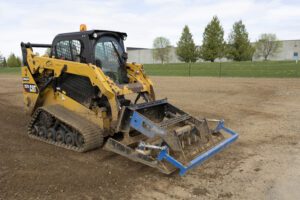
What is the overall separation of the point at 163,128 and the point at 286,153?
2.67 meters

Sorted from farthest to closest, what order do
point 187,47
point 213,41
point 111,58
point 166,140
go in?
point 187,47 < point 213,41 < point 111,58 < point 166,140

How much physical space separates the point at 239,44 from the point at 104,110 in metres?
45.9

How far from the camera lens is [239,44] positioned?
49.2 metres

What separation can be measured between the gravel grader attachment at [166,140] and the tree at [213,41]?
43490mm

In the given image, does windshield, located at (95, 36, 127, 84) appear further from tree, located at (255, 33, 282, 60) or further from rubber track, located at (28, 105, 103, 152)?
tree, located at (255, 33, 282, 60)

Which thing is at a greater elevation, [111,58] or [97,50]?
[97,50]

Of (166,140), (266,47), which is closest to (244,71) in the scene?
(166,140)

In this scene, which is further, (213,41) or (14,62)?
(14,62)

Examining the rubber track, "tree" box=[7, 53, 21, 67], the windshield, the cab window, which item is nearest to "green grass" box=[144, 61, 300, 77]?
the windshield

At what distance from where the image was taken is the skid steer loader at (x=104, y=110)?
5535 millimetres

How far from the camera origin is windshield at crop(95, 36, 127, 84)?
22.7ft

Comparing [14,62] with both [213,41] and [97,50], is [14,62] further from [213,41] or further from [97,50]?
[97,50]

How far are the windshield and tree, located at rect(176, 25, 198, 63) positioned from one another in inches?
1938

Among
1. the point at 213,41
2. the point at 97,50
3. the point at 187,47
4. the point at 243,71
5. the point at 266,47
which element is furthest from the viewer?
the point at 266,47
